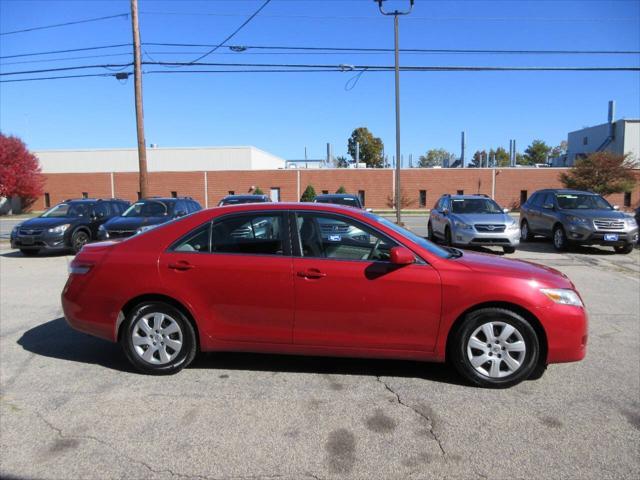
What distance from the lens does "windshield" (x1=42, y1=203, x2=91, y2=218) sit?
1362cm

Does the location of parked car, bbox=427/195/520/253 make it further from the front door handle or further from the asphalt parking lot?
the front door handle

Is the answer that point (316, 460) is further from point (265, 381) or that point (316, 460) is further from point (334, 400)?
point (265, 381)

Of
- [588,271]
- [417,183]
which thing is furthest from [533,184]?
[588,271]

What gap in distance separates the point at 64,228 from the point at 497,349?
12008mm

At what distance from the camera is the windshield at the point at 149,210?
12898 millimetres

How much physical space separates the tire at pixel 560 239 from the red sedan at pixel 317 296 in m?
10.0

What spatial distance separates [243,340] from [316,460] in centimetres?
147

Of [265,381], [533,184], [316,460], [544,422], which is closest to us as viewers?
[316,460]

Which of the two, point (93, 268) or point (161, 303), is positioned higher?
point (93, 268)

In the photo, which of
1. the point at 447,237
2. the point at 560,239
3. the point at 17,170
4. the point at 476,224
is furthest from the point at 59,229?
the point at 17,170

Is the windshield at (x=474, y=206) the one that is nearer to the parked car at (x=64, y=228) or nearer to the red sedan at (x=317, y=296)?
the red sedan at (x=317, y=296)

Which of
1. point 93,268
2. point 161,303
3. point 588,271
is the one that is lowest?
point 588,271

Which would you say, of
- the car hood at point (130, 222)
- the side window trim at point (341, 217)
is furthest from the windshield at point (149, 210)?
the side window trim at point (341, 217)

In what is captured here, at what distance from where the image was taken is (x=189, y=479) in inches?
111
